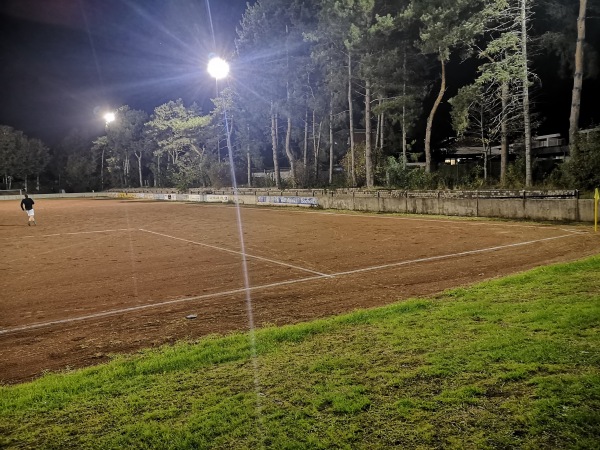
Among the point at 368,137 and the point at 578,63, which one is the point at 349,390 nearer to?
the point at 578,63

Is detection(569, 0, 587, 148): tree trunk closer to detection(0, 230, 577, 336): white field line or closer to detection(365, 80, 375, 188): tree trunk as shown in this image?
detection(0, 230, 577, 336): white field line

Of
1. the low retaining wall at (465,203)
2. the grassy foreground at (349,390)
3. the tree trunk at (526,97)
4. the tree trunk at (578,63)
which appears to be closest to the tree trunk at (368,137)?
the low retaining wall at (465,203)

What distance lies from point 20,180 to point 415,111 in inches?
3683

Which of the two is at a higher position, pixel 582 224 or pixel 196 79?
pixel 196 79

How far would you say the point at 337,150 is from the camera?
5697cm

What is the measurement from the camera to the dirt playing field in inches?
299

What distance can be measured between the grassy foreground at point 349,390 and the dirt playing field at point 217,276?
138 centimetres

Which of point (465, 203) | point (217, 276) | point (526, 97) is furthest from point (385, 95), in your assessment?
point (217, 276)

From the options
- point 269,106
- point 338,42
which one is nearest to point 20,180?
point 269,106

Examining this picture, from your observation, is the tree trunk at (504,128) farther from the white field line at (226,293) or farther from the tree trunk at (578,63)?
the white field line at (226,293)

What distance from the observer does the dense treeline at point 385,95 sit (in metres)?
27.7

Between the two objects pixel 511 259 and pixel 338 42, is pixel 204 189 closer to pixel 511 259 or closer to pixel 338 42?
pixel 338 42

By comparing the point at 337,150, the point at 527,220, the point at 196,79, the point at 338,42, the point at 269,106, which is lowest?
the point at 527,220

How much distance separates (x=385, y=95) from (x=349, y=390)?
3849 centimetres
